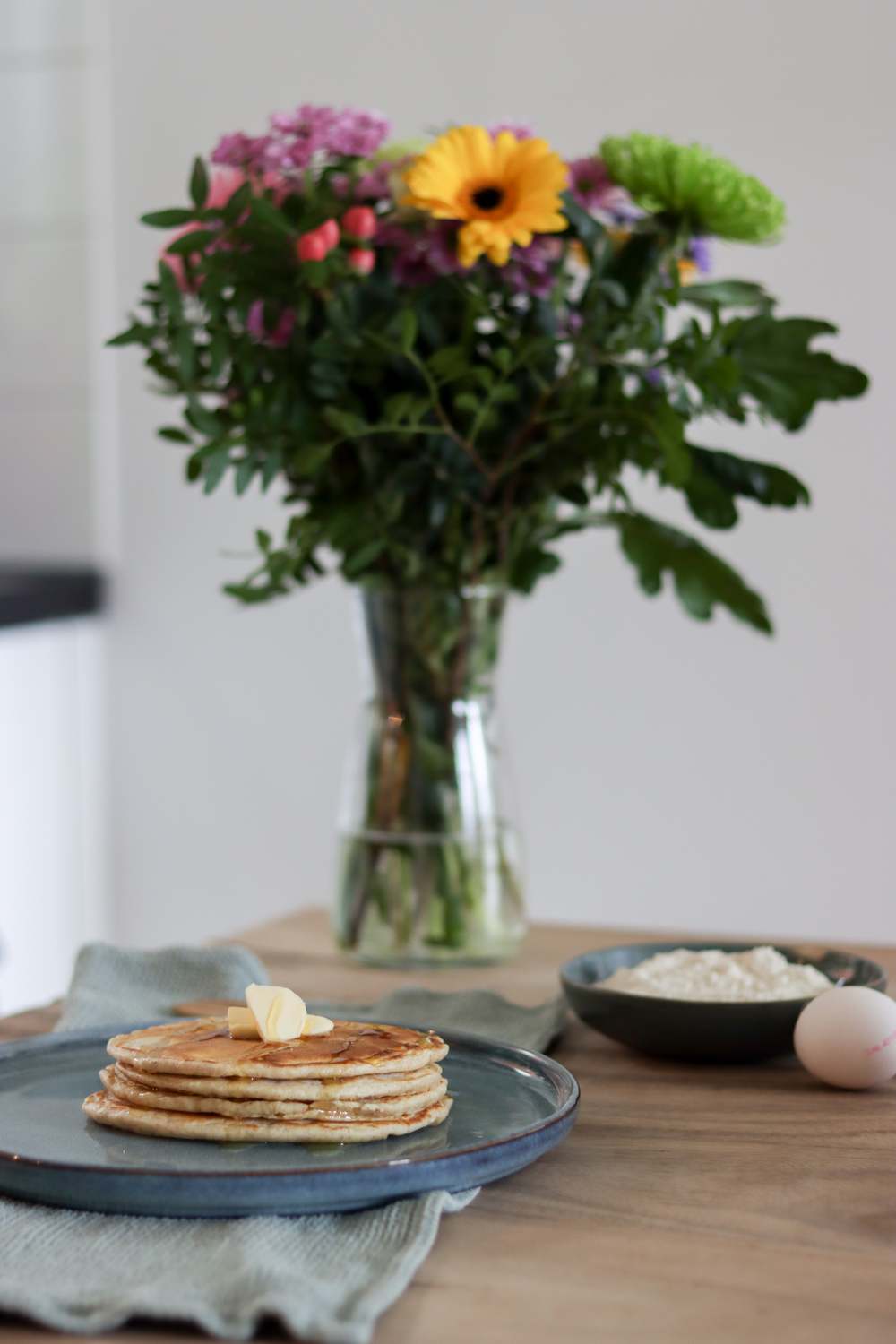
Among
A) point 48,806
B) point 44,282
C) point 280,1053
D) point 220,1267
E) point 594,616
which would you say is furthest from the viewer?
point 44,282

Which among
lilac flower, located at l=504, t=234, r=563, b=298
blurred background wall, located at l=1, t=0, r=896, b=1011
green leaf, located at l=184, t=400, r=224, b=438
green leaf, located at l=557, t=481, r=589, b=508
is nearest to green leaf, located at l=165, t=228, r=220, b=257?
green leaf, located at l=184, t=400, r=224, b=438

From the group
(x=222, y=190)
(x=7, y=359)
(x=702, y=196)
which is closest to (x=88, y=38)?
(x=7, y=359)

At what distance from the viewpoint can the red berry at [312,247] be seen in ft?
3.57

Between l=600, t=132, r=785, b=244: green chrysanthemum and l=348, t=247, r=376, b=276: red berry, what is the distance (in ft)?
0.64

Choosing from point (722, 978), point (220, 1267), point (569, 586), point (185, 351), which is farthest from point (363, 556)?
point (569, 586)

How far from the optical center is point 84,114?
2547 millimetres

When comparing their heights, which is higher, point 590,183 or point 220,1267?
point 590,183

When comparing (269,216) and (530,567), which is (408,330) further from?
(530,567)

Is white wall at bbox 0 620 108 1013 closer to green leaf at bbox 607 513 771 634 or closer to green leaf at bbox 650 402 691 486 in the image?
green leaf at bbox 607 513 771 634

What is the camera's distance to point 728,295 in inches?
48.5

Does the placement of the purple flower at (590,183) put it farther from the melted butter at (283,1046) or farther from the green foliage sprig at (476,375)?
the melted butter at (283,1046)

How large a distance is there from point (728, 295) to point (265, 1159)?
82 centimetres

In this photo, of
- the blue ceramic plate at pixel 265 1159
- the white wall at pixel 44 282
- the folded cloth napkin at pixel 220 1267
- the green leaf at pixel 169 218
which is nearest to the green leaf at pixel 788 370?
the green leaf at pixel 169 218

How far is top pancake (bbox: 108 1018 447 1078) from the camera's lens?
27.1 inches
